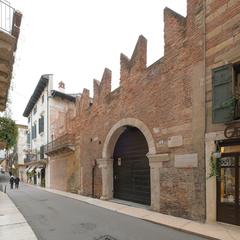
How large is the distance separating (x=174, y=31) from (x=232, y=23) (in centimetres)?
308

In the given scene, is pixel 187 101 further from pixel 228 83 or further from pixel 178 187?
pixel 178 187

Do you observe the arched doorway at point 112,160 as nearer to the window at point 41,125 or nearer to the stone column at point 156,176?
the stone column at point 156,176

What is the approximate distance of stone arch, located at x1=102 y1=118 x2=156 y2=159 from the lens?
14.6m

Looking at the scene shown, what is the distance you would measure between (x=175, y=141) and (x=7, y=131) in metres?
7.59

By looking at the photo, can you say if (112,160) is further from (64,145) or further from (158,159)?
(64,145)

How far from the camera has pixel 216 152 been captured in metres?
10.7

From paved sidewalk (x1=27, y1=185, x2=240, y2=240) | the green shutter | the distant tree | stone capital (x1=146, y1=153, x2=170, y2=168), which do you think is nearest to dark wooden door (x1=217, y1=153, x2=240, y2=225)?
paved sidewalk (x1=27, y1=185, x2=240, y2=240)

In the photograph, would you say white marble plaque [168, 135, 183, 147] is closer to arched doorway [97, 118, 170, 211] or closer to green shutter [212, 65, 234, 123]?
arched doorway [97, 118, 170, 211]

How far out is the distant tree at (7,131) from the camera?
52.1 feet

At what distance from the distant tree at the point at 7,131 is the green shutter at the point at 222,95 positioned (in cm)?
932

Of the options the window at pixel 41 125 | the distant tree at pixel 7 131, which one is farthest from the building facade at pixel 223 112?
the window at pixel 41 125

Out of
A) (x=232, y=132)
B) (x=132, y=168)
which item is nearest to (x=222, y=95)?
(x=232, y=132)

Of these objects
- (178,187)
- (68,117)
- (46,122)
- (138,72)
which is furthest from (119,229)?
(46,122)

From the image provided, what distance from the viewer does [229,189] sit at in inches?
412
